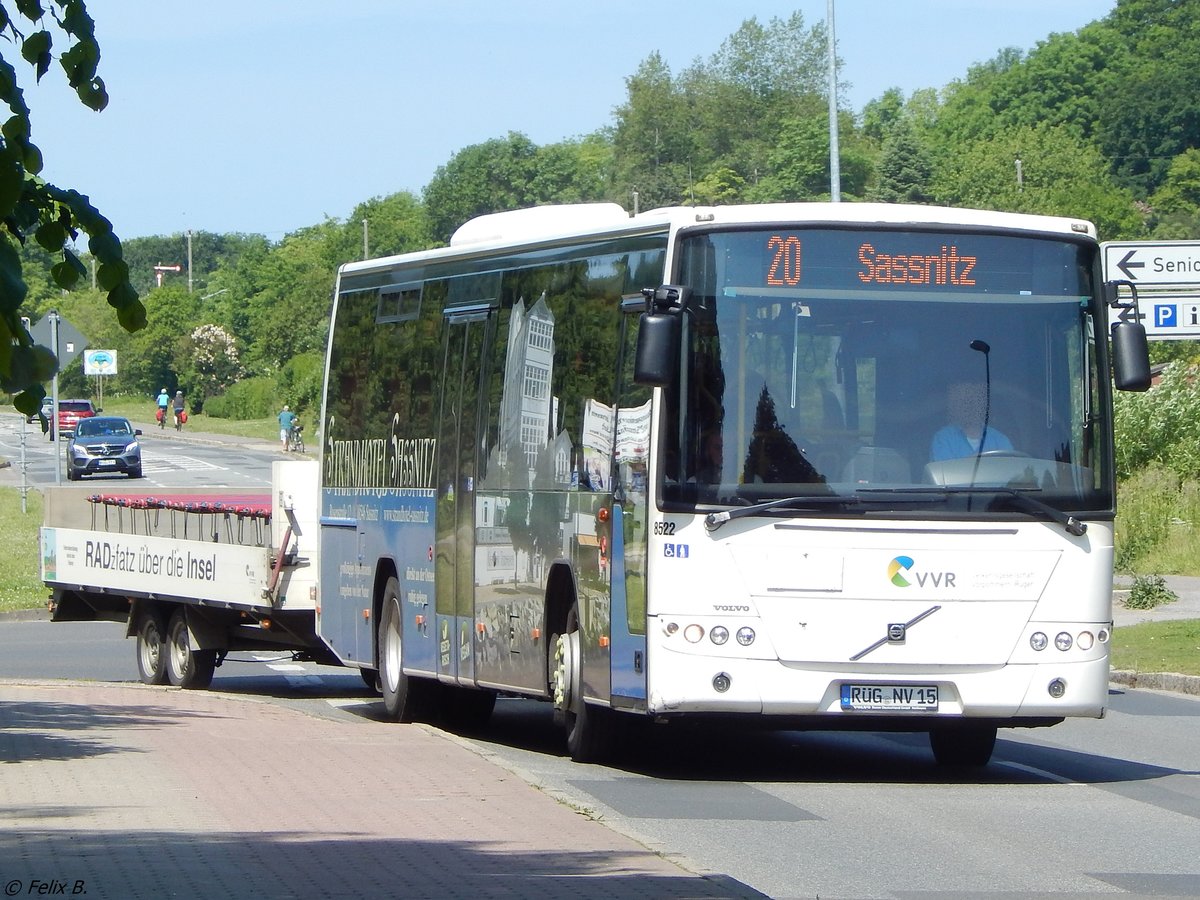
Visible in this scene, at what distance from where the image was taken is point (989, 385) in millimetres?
11766

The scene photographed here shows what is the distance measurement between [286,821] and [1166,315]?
13.9 metres

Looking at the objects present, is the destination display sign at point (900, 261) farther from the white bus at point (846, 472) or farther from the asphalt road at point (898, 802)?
the asphalt road at point (898, 802)

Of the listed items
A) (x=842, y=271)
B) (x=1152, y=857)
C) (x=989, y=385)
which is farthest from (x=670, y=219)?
(x=1152, y=857)

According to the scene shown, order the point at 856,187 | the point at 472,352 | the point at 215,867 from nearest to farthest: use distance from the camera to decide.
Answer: the point at 215,867, the point at 472,352, the point at 856,187

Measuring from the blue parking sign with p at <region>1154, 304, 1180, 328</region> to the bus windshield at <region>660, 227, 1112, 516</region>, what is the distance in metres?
9.05

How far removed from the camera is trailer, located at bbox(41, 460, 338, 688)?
1758 cm

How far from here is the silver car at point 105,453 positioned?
64.4m

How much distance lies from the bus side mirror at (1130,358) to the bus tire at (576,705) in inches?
141

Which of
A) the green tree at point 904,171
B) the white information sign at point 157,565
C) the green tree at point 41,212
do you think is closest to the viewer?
the green tree at point 41,212

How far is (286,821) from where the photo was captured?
919 cm

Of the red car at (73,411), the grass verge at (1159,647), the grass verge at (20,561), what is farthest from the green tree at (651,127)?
the grass verge at (1159,647)

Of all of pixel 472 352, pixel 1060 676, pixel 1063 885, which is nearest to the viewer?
pixel 1063 885

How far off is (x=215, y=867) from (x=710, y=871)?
76.7 inches

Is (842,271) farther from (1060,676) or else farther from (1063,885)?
(1063,885)
